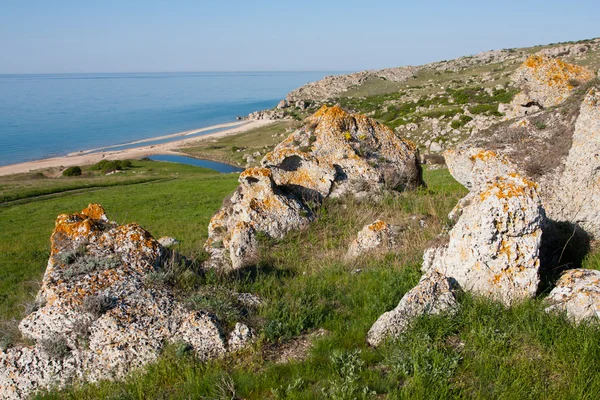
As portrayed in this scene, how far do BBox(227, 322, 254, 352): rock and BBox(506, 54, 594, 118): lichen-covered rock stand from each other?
32.9ft

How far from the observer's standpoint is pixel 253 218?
36.7 feet

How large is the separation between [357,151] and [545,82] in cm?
552

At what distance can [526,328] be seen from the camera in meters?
5.00

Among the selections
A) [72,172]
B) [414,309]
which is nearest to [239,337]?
[414,309]

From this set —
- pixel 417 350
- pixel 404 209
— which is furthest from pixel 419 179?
pixel 417 350

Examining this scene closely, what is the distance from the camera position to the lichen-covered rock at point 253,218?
34.2ft

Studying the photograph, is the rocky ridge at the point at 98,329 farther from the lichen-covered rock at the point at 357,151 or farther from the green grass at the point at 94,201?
the lichen-covered rock at the point at 357,151

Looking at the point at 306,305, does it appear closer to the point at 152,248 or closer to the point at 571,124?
the point at 152,248

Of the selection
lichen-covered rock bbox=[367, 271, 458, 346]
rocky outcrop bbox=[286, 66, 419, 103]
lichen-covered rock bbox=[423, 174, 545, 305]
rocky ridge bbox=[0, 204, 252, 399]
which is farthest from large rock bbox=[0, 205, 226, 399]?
rocky outcrop bbox=[286, 66, 419, 103]

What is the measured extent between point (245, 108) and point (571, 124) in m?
171

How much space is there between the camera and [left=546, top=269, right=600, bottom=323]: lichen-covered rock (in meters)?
5.09

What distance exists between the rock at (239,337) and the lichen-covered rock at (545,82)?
10022 millimetres

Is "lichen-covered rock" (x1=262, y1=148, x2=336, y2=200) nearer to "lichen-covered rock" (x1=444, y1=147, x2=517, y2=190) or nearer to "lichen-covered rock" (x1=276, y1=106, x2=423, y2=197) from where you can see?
"lichen-covered rock" (x1=276, y1=106, x2=423, y2=197)

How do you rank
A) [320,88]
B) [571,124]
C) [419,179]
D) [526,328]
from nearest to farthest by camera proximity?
[526,328]
[571,124]
[419,179]
[320,88]
